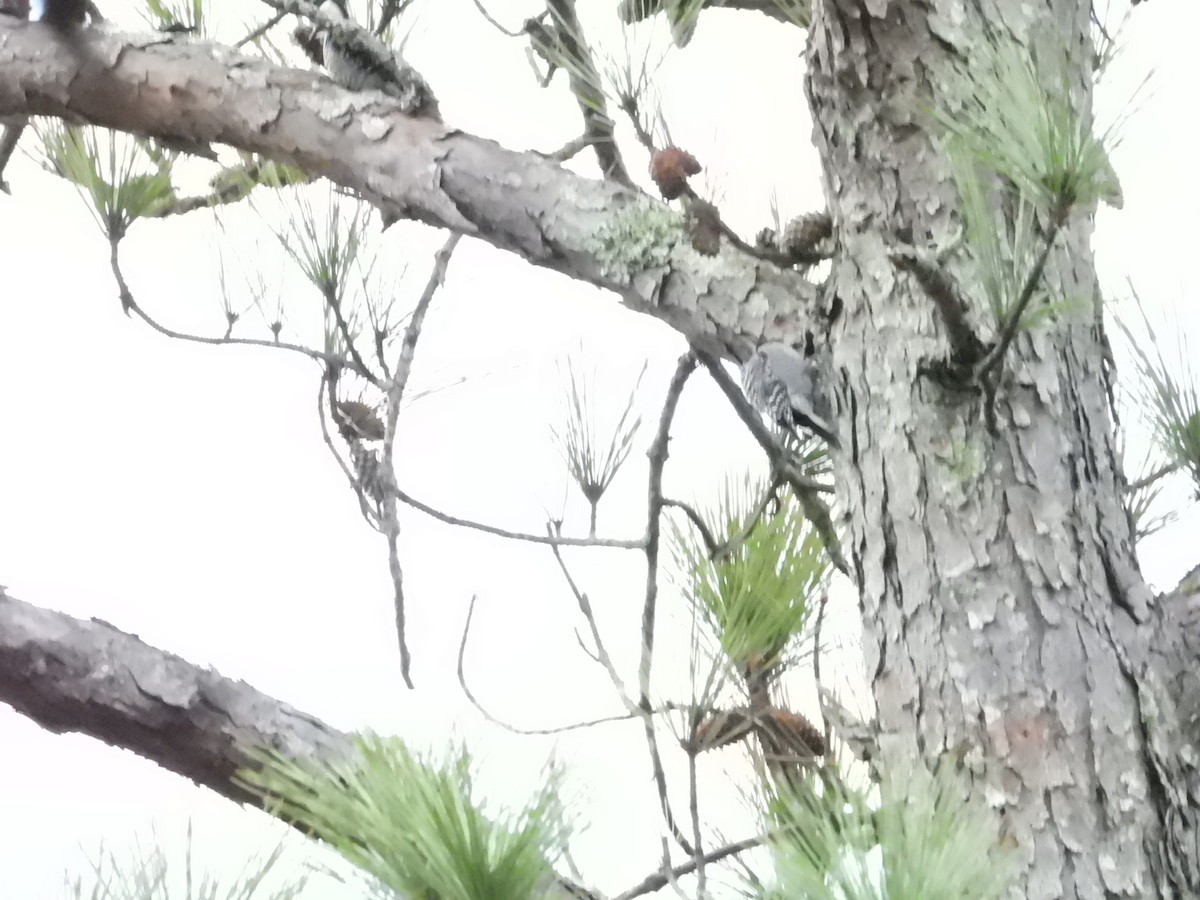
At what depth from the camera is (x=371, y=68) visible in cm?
71

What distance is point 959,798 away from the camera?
407 millimetres

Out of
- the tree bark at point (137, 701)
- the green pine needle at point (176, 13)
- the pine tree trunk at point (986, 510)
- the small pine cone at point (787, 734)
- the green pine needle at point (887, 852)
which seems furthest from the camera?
the green pine needle at point (176, 13)

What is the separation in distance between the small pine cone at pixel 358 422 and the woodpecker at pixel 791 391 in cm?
36

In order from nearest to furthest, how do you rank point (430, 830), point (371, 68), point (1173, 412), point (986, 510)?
1. point (430, 830)
2. point (986, 510)
3. point (1173, 412)
4. point (371, 68)

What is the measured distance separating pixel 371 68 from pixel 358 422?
10.4 inches

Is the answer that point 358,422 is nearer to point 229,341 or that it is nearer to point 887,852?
point 229,341

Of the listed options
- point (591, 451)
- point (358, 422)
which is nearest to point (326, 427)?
point (358, 422)

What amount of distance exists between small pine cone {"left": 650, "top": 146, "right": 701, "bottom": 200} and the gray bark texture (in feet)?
0.06

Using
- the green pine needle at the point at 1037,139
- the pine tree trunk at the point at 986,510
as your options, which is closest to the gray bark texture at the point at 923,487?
the pine tree trunk at the point at 986,510

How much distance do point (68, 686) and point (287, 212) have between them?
363 millimetres

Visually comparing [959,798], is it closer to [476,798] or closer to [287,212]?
[476,798]

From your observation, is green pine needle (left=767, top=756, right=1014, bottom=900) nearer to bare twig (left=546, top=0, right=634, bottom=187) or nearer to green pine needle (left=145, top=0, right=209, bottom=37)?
bare twig (left=546, top=0, right=634, bottom=187)

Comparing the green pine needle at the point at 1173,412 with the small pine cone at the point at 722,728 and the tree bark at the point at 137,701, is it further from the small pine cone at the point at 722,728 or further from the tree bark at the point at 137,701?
the tree bark at the point at 137,701

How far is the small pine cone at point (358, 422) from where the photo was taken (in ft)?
2.57
